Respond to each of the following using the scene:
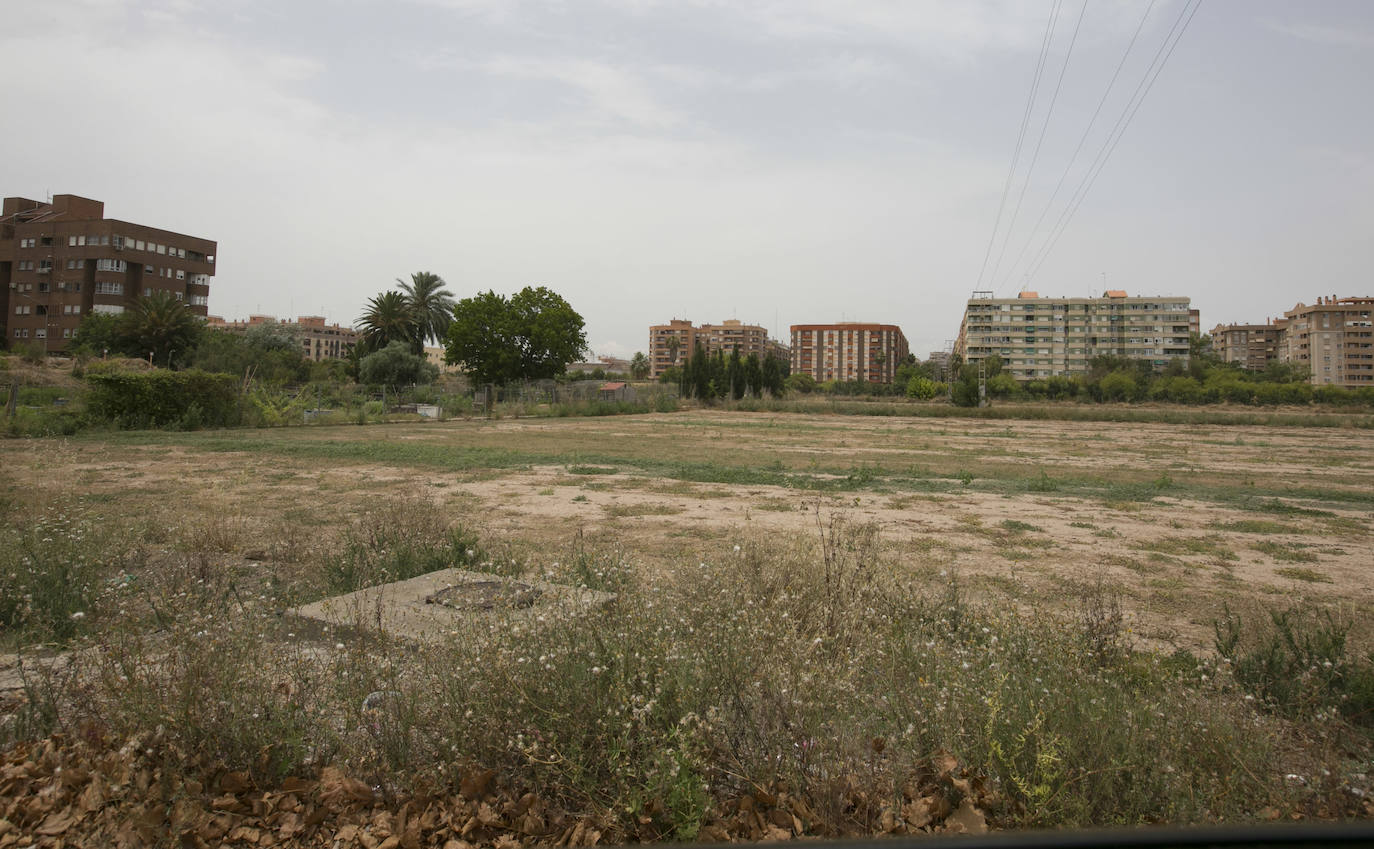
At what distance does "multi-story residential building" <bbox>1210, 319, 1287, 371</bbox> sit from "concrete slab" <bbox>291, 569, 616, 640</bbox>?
689 ft

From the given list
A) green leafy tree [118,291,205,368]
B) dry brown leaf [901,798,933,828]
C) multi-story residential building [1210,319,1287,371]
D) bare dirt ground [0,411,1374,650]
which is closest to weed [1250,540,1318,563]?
bare dirt ground [0,411,1374,650]

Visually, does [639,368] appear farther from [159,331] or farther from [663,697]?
[663,697]

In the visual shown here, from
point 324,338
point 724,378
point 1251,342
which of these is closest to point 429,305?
point 724,378

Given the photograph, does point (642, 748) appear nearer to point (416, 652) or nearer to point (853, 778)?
point (853, 778)

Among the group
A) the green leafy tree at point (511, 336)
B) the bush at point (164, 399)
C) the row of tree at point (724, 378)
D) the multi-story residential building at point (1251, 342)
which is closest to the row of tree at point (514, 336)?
the green leafy tree at point (511, 336)

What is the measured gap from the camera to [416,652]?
11.9ft

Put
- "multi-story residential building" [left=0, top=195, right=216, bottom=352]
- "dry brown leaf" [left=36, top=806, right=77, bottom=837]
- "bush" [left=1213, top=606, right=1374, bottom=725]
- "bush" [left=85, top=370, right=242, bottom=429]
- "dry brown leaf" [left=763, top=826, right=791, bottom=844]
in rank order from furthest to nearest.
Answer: "multi-story residential building" [left=0, top=195, right=216, bottom=352], "bush" [left=85, top=370, right=242, bottom=429], "bush" [left=1213, top=606, right=1374, bottom=725], "dry brown leaf" [left=763, top=826, right=791, bottom=844], "dry brown leaf" [left=36, top=806, right=77, bottom=837]

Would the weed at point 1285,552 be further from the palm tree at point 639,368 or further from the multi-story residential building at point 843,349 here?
the multi-story residential building at point 843,349

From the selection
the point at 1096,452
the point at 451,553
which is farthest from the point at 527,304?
the point at 451,553

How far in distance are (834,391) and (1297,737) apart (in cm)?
10699

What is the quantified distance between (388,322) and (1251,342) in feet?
647

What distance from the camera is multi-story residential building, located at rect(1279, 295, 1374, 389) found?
13275cm

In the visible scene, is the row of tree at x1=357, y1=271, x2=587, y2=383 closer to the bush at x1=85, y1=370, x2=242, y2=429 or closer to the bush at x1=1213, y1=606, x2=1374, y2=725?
the bush at x1=85, y1=370, x2=242, y2=429

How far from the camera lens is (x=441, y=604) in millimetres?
4984
